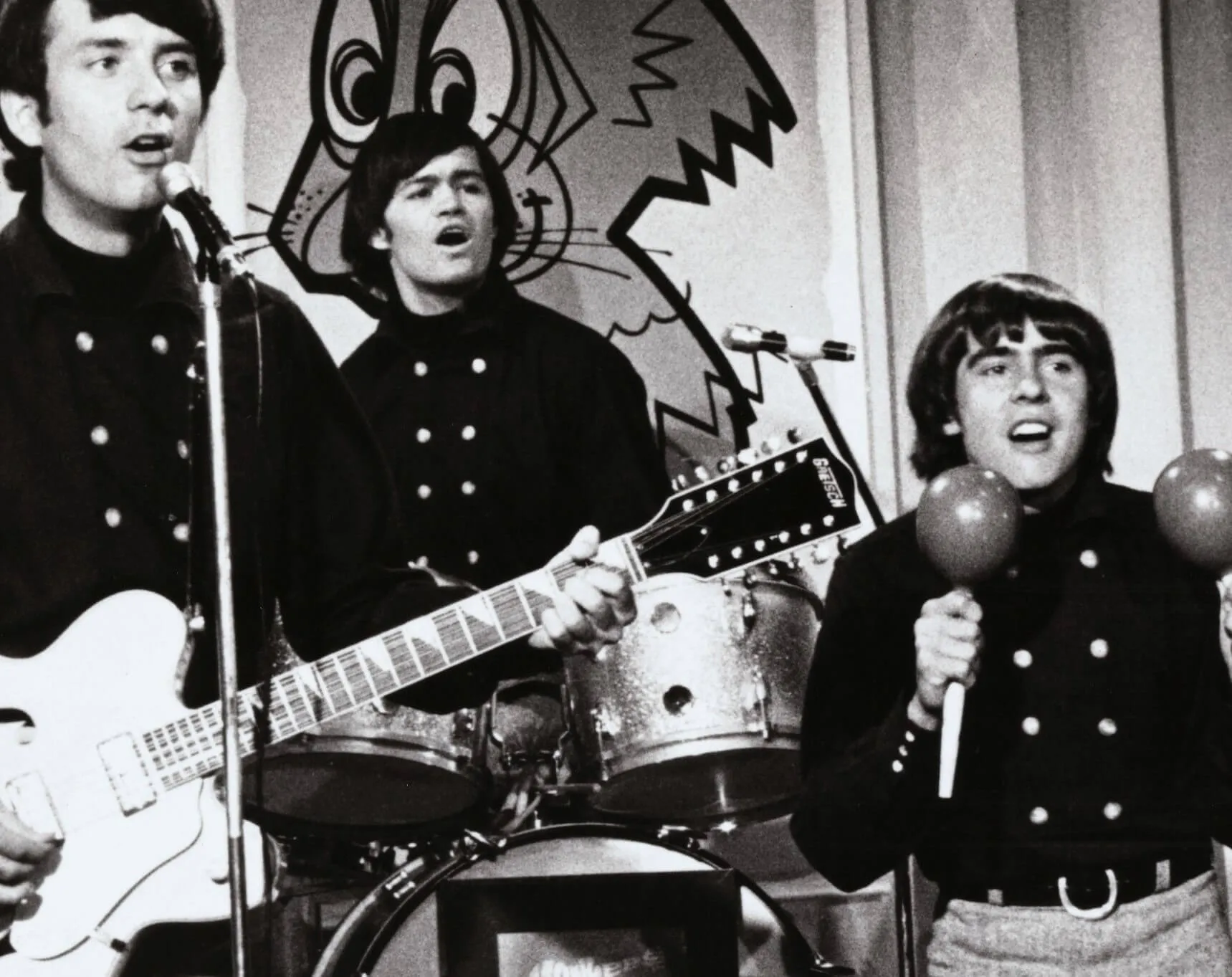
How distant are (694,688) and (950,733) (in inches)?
28.4

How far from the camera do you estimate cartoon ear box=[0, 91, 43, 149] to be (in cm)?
279

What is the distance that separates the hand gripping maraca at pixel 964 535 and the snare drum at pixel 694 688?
24.8 inches

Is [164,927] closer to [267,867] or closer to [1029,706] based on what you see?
[267,867]

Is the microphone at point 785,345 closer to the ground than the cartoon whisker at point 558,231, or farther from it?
closer to the ground

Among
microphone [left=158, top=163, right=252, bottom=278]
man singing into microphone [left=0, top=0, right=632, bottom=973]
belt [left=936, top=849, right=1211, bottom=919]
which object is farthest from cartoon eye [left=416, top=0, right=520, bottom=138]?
belt [left=936, top=849, right=1211, bottom=919]

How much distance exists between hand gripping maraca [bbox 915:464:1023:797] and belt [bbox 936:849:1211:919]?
30 centimetres

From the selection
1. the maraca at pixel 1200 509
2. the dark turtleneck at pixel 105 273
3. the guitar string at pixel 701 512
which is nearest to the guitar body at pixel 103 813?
the dark turtleneck at pixel 105 273

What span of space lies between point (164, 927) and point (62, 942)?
144 mm

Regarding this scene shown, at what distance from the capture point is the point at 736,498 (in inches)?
99.4

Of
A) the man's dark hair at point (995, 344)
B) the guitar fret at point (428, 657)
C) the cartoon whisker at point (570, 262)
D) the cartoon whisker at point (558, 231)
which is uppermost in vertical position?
the cartoon whisker at point (558, 231)

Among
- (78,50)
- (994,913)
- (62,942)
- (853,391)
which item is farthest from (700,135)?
(62,942)

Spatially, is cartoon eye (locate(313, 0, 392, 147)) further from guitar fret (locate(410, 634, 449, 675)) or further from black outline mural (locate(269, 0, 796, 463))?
guitar fret (locate(410, 634, 449, 675))

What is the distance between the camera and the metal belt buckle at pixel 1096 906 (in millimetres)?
2268

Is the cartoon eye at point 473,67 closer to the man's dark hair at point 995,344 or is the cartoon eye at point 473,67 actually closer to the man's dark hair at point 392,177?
the man's dark hair at point 392,177
